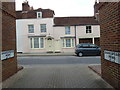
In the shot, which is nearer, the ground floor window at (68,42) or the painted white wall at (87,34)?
the painted white wall at (87,34)

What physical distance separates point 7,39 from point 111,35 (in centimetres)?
460

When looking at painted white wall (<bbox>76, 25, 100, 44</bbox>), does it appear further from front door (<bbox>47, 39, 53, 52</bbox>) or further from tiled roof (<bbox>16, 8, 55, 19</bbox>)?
tiled roof (<bbox>16, 8, 55, 19</bbox>)

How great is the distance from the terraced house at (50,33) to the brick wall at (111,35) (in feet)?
62.0

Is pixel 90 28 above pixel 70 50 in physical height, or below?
above

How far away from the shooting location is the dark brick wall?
6.49 meters

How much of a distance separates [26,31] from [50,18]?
4.72 metres

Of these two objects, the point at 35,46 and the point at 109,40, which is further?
the point at 35,46

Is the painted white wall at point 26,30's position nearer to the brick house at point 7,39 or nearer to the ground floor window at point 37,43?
the ground floor window at point 37,43

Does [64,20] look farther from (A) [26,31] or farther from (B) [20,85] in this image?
(B) [20,85]

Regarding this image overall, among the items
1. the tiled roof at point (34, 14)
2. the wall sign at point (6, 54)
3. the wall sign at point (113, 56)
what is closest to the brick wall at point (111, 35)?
the wall sign at point (113, 56)

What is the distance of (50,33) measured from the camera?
25.1 meters

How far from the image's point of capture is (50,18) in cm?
2528

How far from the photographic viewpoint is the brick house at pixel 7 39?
6367 mm

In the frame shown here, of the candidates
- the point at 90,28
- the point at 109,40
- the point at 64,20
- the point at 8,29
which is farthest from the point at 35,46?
the point at 109,40
